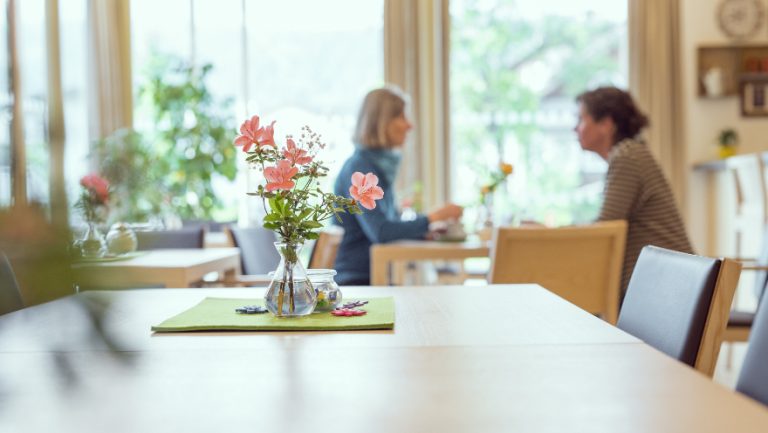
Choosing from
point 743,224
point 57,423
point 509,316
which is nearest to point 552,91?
point 743,224

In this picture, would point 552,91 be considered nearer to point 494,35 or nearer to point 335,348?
→ point 494,35

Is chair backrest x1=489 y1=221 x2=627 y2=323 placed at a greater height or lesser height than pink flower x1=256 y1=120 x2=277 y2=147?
lesser

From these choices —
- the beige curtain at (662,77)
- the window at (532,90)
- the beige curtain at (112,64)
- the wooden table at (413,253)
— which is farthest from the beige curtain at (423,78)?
the wooden table at (413,253)

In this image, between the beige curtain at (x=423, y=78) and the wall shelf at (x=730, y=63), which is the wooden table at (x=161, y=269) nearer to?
the beige curtain at (x=423, y=78)

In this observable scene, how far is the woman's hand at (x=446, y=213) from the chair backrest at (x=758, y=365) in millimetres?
2155

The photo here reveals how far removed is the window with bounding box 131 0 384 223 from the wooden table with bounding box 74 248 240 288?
3.50 m

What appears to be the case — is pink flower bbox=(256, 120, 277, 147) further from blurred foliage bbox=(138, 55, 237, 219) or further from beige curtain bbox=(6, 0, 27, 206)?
blurred foliage bbox=(138, 55, 237, 219)

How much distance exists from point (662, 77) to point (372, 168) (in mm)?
3919

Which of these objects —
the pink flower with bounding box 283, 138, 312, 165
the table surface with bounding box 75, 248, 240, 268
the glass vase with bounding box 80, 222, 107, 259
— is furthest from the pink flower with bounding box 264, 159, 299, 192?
the glass vase with bounding box 80, 222, 107, 259

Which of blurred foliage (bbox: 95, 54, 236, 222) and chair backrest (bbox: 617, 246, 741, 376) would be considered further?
blurred foliage (bbox: 95, 54, 236, 222)

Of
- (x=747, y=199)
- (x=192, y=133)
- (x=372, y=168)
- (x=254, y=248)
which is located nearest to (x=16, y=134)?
(x=372, y=168)

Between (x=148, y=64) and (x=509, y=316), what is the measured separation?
579cm

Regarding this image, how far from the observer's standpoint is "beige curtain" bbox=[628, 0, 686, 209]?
6.51 meters

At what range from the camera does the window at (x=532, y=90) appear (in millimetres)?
7027
